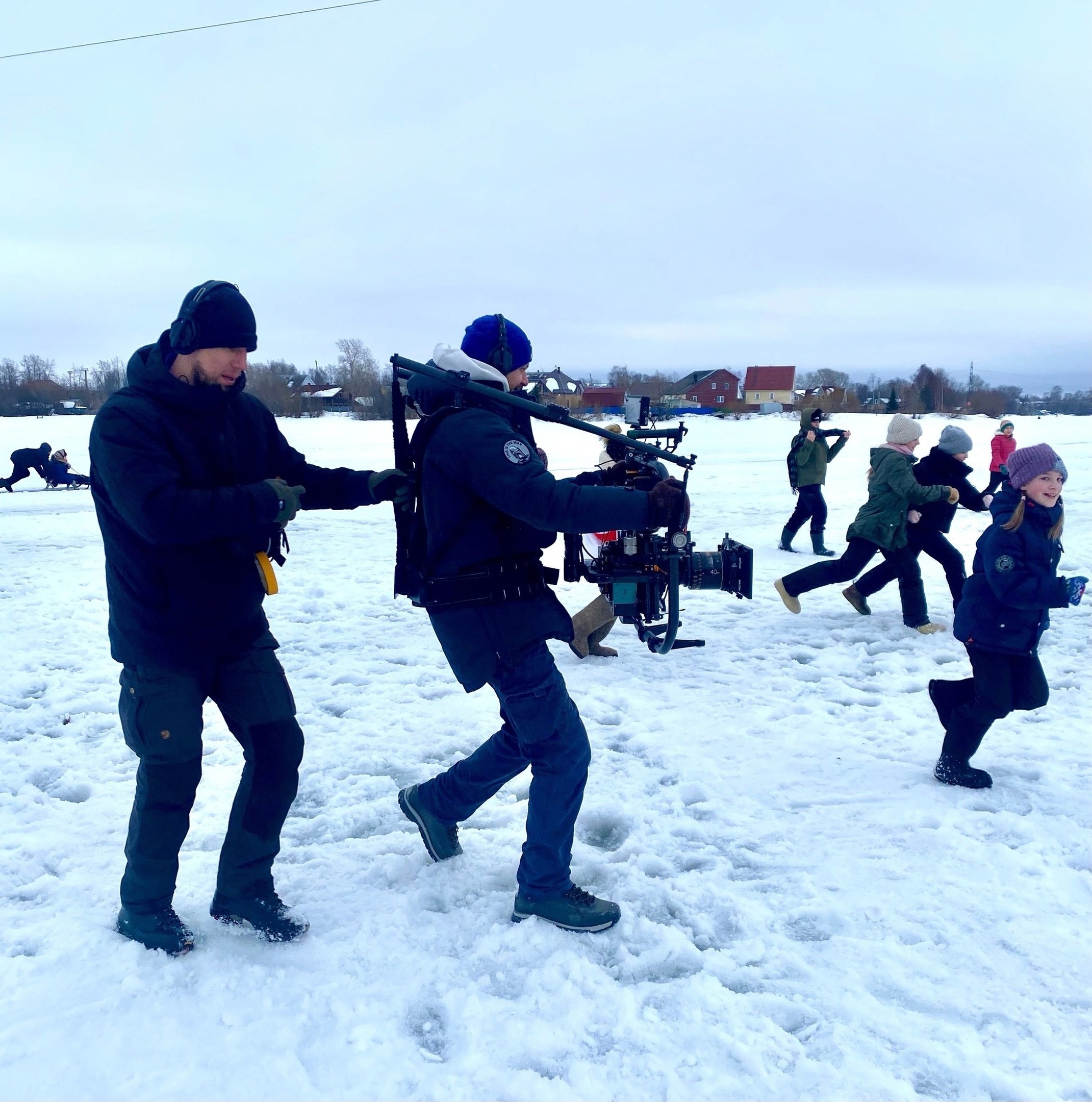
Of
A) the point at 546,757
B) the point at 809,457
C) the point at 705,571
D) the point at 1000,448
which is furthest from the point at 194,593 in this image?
the point at 1000,448

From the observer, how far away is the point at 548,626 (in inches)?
107

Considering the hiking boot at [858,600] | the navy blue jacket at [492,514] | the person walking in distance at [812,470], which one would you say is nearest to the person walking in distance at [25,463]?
the person walking in distance at [812,470]

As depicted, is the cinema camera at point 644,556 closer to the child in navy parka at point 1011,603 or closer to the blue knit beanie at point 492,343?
the blue knit beanie at point 492,343

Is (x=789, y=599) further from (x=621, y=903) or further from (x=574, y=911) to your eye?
(x=574, y=911)

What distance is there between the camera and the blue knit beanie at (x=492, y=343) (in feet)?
9.37

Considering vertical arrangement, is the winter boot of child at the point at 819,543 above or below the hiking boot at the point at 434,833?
above

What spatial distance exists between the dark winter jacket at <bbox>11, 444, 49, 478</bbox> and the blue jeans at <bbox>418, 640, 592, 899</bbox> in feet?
58.9

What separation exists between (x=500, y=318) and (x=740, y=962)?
2.34 m

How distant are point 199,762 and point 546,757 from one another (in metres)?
1.14

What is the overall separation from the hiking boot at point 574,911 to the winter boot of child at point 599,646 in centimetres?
295

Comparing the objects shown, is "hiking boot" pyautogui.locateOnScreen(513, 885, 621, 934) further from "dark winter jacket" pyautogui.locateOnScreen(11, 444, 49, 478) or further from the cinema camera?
"dark winter jacket" pyautogui.locateOnScreen(11, 444, 49, 478)

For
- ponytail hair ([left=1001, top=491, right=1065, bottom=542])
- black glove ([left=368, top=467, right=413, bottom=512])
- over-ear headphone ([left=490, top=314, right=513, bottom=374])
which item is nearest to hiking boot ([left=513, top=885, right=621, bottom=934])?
black glove ([left=368, top=467, right=413, bottom=512])

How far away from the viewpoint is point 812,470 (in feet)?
30.2

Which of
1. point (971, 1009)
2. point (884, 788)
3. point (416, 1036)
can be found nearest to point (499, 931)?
point (416, 1036)
